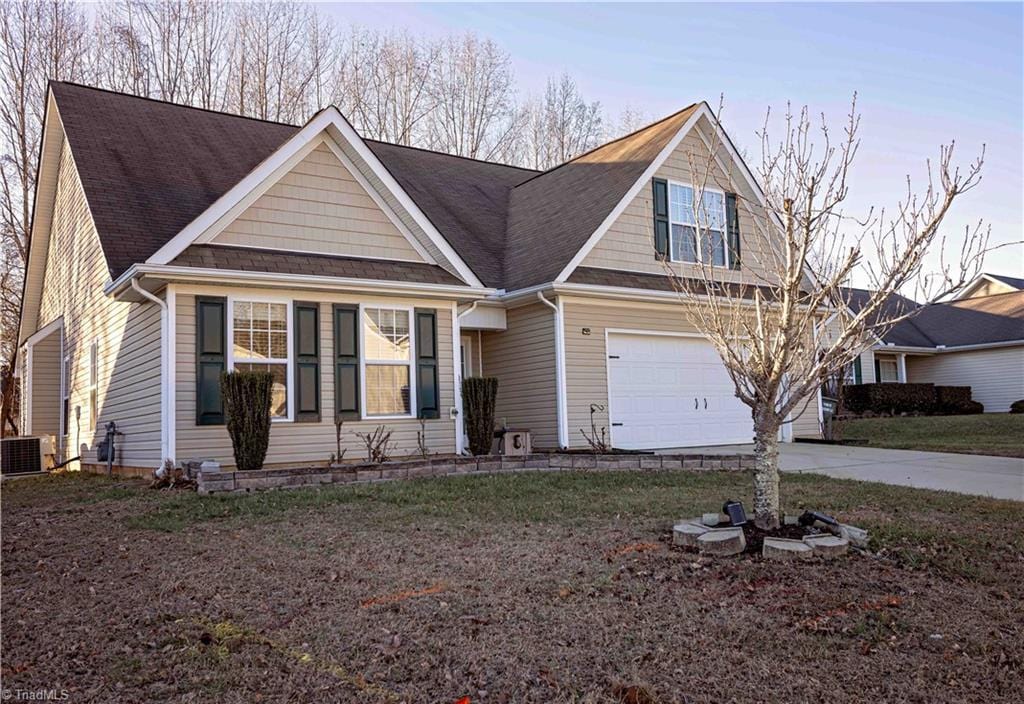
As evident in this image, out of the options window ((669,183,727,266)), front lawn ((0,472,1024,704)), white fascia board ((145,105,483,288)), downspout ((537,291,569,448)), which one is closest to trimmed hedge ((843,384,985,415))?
window ((669,183,727,266))

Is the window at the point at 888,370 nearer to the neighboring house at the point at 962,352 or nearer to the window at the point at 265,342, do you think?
the neighboring house at the point at 962,352

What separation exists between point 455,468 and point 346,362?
240 centimetres

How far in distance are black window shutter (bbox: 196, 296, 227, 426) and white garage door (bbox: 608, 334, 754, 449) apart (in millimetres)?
6195

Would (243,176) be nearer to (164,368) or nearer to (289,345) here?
(289,345)

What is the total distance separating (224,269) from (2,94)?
17.5m

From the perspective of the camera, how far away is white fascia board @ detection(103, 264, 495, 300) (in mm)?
9742

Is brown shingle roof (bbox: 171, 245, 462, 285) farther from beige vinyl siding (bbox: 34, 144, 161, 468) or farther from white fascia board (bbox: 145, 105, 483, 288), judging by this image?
beige vinyl siding (bbox: 34, 144, 161, 468)

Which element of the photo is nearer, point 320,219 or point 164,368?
point 164,368

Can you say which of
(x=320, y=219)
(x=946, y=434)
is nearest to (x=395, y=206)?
(x=320, y=219)

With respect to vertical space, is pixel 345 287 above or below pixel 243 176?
below

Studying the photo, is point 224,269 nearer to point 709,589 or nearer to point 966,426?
point 709,589

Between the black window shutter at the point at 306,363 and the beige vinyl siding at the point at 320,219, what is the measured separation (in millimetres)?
1093

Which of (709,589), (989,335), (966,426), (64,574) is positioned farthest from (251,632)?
(989,335)

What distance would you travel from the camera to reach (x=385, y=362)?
Result: 38.0 feet
